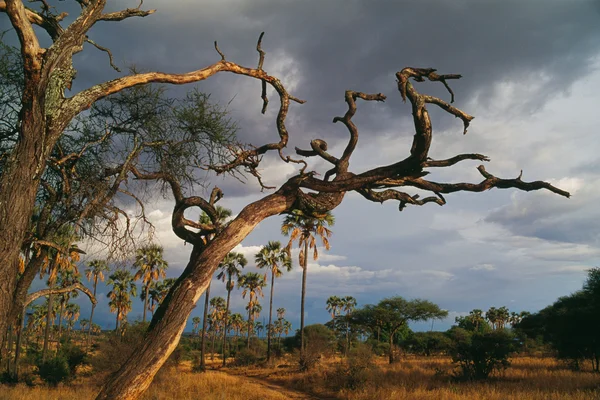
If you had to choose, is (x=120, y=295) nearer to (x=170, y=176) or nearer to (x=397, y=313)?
(x=397, y=313)

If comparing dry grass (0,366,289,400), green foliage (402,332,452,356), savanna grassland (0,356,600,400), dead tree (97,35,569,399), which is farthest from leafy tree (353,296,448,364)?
dead tree (97,35,569,399)

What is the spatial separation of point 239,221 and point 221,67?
207 centimetres

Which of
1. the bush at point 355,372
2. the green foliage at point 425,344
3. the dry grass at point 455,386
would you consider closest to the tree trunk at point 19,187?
the dry grass at point 455,386

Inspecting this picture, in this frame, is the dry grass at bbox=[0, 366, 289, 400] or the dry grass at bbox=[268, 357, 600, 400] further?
the dry grass at bbox=[0, 366, 289, 400]

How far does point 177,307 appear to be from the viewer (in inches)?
189

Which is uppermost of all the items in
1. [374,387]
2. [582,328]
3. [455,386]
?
[582,328]

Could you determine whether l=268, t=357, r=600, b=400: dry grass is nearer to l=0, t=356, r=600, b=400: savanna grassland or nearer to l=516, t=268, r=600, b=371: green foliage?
l=0, t=356, r=600, b=400: savanna grassland

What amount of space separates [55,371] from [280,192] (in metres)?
24.4

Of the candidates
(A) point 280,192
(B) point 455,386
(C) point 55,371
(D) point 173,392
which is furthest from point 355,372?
(A) point 280,192

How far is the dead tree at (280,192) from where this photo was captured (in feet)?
15.2

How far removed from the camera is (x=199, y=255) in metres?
5.18

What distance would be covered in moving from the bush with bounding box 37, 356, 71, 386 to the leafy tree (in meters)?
28.4

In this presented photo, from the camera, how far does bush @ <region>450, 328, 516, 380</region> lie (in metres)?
20.9

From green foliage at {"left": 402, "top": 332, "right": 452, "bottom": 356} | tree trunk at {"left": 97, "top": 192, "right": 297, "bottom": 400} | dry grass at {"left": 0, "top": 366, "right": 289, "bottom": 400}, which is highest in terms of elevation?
tree trunk at {"left": 97, "top": 192, "right": 297, "bottom": 400}
